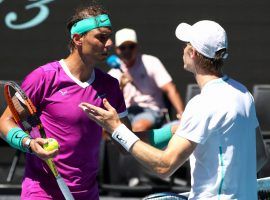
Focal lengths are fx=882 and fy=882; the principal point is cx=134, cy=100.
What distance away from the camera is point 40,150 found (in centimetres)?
414

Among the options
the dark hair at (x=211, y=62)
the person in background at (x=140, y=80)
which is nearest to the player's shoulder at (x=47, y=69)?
the dark hair at (x=211, y=62)

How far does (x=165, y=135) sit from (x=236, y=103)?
0.94 m

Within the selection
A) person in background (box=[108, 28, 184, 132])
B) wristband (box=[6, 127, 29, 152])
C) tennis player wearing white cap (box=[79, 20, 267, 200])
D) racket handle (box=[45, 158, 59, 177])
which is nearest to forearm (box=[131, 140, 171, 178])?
tennis player wearing white cap (box=[79, 20, 267, 200])

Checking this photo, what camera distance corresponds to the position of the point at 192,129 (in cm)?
378

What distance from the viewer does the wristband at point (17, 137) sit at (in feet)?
14.3

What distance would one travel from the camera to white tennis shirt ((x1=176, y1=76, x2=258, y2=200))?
3793 mm

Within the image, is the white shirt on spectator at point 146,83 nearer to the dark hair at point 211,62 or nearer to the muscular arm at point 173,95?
the muscular arm at point 173,95

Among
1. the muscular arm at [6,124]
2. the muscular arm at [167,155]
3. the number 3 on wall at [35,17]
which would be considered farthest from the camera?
the number 3 on wall at [35,17]

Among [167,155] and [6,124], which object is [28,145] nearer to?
[6,124]

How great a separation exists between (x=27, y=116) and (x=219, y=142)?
1.12 metres

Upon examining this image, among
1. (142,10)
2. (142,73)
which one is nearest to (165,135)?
(142,73)

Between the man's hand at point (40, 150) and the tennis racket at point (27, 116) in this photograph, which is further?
the tennis racket at point (27, 116)

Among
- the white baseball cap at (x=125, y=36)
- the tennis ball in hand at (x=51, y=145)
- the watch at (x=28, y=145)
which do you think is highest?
the tennis ball in hand at (x=51, y=145)

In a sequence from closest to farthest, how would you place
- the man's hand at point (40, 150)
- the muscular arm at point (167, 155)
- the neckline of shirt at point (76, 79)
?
the muscular arm at point (167, 155) < the man's hand at point (40, 150) < the neckline of shirt at point (76, 79)
